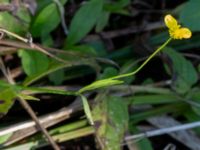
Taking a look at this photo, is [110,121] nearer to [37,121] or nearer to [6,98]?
[37,121]

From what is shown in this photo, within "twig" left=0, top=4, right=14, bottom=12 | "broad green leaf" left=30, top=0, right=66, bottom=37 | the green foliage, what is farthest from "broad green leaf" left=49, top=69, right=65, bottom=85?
"twig" left=0, top=4, right=14, bottom=12

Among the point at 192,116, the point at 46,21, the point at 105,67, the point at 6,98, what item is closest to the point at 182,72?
the point at 192,116

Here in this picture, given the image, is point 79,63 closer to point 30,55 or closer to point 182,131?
point 30,55

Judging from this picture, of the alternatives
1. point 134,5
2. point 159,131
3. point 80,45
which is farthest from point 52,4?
point 159,131

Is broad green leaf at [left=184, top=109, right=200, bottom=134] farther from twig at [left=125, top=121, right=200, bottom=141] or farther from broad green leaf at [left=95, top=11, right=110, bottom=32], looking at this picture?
broad green leaf at [left=95, top=11, right=110, bottom=32]

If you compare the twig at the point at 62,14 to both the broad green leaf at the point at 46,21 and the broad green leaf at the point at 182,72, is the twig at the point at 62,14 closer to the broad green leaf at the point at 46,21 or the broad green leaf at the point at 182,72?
the broad green leaf at the point at 46,21

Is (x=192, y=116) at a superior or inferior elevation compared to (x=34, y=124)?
inferior
